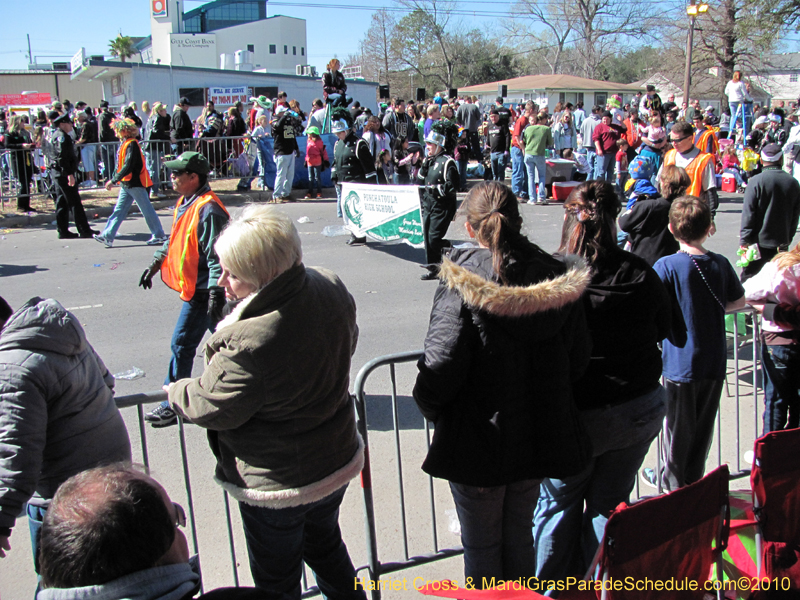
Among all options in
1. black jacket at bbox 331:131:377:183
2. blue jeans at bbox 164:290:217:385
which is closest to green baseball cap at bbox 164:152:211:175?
blue jeans at bbox 164:290:217:385

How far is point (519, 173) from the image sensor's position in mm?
14898

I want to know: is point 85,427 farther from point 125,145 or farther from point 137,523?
point 125,145

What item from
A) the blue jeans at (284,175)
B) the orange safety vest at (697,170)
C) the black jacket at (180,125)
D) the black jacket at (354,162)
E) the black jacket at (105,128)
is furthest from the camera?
the black jacket at (105,128)

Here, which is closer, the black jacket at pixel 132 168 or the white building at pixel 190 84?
the black jacket at pixel 132 168

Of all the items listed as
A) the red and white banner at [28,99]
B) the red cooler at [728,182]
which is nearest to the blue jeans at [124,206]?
the red cooler at [728,182]

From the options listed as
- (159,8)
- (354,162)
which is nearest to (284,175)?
(354,162)

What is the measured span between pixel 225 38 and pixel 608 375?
71.6 m

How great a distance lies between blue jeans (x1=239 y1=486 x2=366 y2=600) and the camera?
2527mm

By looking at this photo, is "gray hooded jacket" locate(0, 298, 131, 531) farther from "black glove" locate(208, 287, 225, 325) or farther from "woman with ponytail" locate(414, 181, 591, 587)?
"black glove" locate(208, 287, 225, 325)

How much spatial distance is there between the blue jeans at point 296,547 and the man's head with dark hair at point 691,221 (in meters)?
2.25

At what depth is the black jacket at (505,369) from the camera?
2.29 m

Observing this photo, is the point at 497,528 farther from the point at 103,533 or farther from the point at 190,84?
the point at 190,84

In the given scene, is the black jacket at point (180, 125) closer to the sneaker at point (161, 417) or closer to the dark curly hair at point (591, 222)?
the sneaker at point (161, 417)

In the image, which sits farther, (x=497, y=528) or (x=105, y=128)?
(x=105, y=128)
